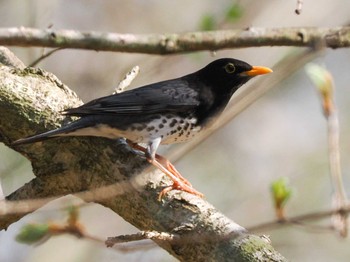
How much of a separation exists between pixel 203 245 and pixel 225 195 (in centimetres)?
657

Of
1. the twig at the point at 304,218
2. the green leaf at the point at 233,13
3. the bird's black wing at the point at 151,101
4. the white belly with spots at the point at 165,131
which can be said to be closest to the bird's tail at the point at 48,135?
the bird's black wing at the point at 151,101

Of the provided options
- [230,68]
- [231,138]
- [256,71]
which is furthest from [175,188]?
[231,138]

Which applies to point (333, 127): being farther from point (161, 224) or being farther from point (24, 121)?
point (24, 121)

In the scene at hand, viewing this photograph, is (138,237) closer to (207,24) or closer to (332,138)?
(332,138)

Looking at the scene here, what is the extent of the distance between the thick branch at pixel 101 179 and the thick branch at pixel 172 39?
1.03 metres

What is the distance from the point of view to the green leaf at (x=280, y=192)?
326cm

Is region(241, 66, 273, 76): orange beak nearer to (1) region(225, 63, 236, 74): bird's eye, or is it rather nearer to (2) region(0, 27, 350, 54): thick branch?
(1) region(225, 63, 236, 74): bird's eye

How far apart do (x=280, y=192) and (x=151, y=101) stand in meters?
2.50

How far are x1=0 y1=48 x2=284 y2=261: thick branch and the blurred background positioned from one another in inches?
143

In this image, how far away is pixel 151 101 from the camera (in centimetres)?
568

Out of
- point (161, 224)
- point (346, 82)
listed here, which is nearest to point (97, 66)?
point (346, 82)

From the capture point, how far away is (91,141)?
4832 mm

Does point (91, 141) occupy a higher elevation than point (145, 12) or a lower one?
lower

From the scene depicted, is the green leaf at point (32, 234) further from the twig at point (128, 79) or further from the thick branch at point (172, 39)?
the twig at point (128, 79)
